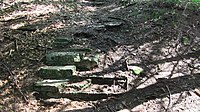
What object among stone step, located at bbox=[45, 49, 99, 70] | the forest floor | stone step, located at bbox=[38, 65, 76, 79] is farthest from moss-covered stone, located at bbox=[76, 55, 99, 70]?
stone step, located at bbox=[38, 65, 76, 79]

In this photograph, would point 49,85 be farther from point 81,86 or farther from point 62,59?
point 62,59

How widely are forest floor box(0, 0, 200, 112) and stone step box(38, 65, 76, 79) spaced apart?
0.79 ft

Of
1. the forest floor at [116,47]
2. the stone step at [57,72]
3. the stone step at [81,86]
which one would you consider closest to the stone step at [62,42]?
the forest floor at [116,47]

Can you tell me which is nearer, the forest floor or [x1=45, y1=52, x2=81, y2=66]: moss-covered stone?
the forest floor

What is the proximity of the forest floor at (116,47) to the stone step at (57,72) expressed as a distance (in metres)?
0.24

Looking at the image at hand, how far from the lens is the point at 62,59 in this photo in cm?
742

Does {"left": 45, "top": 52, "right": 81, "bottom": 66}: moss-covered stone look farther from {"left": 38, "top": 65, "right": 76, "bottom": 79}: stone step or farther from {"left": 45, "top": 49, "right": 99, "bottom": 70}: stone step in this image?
{"left": 38, "top": 65, "right": 76, "bottom": 79}: stone step

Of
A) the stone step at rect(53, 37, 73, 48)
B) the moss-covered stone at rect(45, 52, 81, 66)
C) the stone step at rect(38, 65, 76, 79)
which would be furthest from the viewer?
the stone step at rect(53, 37, 73, 48)

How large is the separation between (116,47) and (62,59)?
1.69 metres

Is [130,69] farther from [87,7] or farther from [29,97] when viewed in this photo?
[87,7]

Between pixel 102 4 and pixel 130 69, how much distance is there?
6360mm

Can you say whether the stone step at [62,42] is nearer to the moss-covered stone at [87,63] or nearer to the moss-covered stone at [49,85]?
the moss-covered stone at [87,63]

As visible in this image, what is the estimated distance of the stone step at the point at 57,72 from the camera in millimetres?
6980

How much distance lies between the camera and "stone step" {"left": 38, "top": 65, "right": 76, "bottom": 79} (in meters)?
6.98
